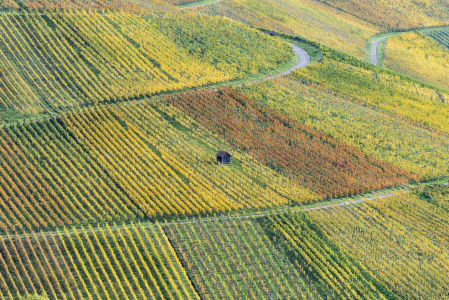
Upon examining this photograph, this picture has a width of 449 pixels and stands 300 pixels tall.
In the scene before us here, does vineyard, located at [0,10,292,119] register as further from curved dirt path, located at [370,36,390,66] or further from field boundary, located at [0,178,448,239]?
curved dirt path, located at [370,36,390,66]

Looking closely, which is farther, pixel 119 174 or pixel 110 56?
pixel 110 56

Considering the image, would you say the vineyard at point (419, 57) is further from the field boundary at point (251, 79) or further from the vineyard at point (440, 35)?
the field boundary at point (251, 79)

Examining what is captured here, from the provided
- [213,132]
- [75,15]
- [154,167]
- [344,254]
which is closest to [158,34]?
[75,15]

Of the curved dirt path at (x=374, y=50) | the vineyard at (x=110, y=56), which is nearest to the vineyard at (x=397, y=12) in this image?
the curved dirt path at (x=374, y=50)

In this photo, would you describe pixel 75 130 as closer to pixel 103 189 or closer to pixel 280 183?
pixel 103 189

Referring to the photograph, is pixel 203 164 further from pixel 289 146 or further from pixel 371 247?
pixel 371 247

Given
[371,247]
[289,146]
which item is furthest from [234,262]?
[289,146]
